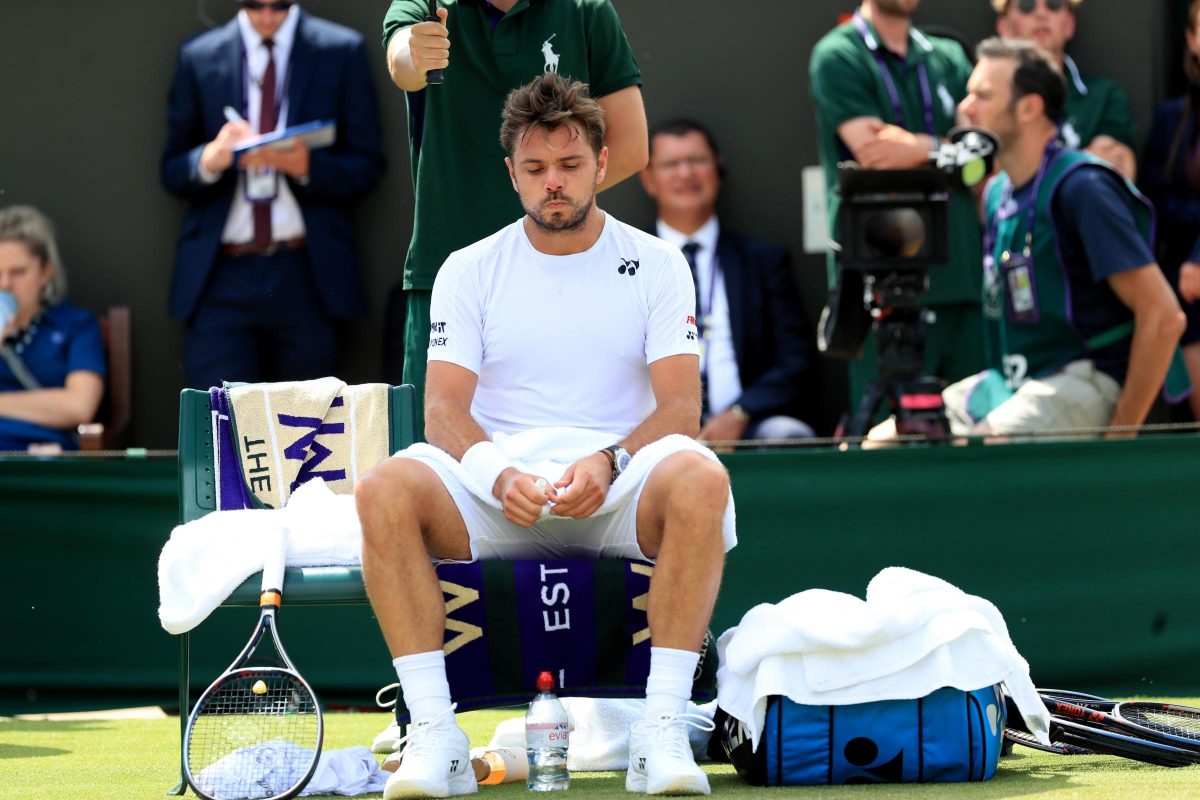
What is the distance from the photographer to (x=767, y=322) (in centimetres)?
738

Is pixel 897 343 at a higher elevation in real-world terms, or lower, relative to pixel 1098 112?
lower

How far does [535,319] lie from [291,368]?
335 cm

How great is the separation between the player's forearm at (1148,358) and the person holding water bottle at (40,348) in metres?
4.00

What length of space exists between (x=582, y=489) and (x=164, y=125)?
4913mm

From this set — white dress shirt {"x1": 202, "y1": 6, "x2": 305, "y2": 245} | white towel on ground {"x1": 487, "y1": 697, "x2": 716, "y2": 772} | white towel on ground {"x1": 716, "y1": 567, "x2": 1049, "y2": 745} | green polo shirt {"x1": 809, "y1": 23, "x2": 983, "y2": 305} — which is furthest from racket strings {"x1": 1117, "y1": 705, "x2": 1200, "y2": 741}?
white dress shirt {"x1": 202, "y1": 6, "x2": 305, "y2": 245}

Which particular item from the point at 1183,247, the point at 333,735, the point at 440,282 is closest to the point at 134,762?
the point at 333,735

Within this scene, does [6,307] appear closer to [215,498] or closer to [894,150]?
[215,498]

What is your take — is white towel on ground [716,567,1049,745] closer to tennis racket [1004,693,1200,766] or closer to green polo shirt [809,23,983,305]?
tennis racket [1004,693,1200,766]

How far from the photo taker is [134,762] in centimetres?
452

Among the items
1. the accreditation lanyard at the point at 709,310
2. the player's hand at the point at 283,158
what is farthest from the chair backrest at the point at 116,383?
the accreditation lanyard at the point at 709,310

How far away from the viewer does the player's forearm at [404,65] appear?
4.34 metres

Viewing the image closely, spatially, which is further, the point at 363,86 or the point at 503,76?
the point at 363,86

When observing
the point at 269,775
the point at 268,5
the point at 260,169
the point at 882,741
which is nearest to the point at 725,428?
the point at 260,169

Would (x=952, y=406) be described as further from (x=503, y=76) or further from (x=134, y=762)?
(x=134, y=762)
